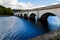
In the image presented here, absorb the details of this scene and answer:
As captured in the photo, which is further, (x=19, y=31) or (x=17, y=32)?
(x=19, y=31)

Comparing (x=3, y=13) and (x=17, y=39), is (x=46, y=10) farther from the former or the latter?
(x=3, y=13)

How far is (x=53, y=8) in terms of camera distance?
46719 millimetres

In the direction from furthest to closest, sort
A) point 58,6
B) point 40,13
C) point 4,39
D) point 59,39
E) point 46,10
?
1. point 40,13
2. point 46,10
3. point 58,6
4. point 4,39
5. point 59,39

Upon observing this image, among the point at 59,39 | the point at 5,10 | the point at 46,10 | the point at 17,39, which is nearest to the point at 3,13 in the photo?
the point at 5,10

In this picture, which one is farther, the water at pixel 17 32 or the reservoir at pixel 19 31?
the reservoir at pixel 19 31

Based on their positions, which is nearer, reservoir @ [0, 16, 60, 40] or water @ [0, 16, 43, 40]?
water @ [0, 16, 43, 40]

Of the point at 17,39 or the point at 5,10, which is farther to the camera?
the point at 5,10

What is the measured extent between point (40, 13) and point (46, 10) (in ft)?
23.9

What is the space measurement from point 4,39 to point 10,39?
2.48 ft

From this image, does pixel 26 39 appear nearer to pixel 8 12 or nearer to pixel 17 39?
pixel 17 39

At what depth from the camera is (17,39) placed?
2042 centimetres

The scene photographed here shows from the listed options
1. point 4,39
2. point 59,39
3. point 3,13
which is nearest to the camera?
point 59,39

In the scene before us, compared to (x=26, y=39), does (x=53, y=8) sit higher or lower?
higher

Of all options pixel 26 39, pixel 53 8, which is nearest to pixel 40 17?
pixel 53 8
